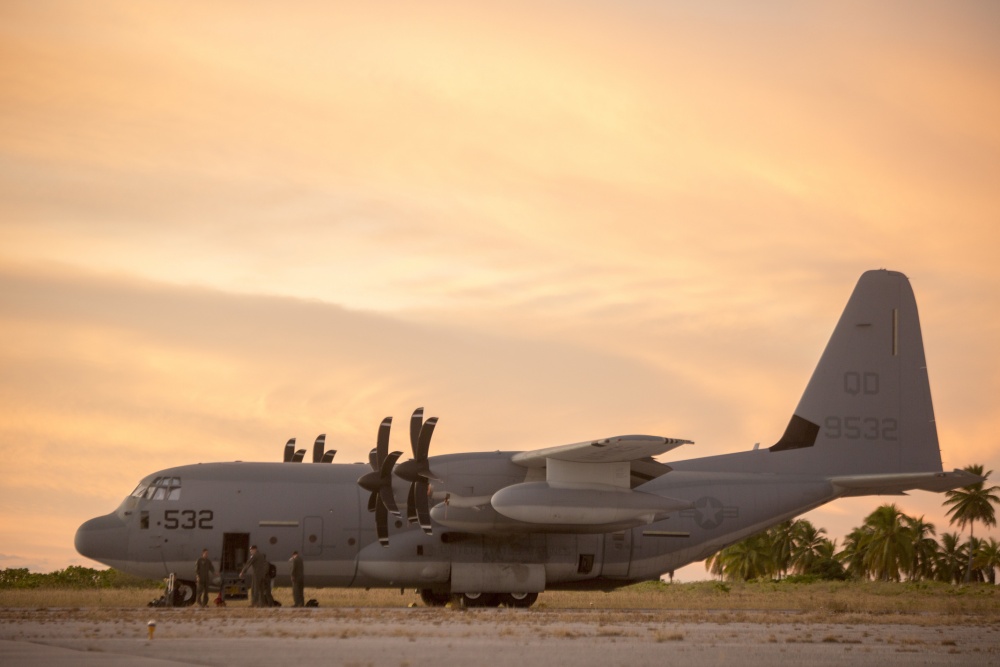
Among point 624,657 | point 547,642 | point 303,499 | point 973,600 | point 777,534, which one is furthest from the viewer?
point 777,534

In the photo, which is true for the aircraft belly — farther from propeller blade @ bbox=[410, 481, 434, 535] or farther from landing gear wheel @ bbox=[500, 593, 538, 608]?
propeller blade @ bbox=[410, 481, 434, 535]

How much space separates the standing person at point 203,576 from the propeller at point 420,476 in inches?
190

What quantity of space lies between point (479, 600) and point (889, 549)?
162 feet

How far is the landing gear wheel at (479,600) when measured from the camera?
26.7m

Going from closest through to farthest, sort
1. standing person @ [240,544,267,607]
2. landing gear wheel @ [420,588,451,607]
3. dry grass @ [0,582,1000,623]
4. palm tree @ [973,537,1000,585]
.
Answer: standing person @ [240,544,267,607], dry grass @ [0,582,1000,623], landing gear wheel @ [420,588,451,607], palm tree @ [973,537,1000,585]

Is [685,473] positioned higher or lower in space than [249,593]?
higher

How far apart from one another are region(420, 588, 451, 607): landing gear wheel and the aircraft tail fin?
9.41 meters

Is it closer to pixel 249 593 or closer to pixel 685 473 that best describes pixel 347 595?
pixel 249 593

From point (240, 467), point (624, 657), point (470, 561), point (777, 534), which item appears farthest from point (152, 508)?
point (777, 534)

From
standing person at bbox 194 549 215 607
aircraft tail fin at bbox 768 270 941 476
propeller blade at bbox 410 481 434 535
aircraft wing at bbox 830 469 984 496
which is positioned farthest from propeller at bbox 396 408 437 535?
aircraft wing at bbox 830 469 984 496

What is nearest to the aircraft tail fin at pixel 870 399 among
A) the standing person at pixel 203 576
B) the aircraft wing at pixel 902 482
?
the aircraft wing at pixel 902 482

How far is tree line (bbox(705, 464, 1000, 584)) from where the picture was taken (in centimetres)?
6824

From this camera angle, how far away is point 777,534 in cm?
7519

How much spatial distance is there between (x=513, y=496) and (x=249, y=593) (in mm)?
7618
